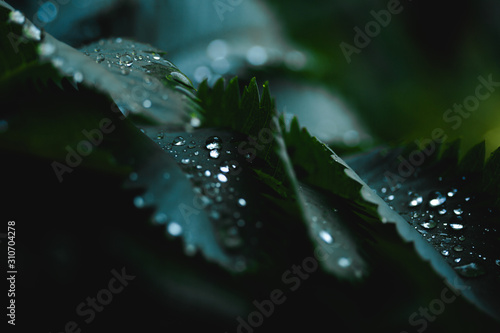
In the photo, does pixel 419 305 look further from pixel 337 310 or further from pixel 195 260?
pixel 195 260

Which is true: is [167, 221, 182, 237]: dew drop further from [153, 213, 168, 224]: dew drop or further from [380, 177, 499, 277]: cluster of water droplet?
[380, 177, 499, 277]: cluster of water droplet

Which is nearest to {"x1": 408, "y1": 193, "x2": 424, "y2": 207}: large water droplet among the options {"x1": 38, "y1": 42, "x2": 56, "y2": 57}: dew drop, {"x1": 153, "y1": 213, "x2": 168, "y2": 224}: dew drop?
{"x1": 153, "y1": 213, "x2": 168, "y2": 224}: dew drop

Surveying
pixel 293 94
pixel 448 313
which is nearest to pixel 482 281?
pixel 448 313

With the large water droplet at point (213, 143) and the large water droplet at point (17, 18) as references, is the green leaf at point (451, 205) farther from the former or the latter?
the large water droplet at point (17, 18)

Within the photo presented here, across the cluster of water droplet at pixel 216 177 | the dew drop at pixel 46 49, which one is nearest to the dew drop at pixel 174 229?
the cluster of water droplet at pixel 216 177

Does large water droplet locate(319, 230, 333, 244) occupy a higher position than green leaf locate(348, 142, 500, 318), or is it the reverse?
green leaf locate(348, 142, 500, 318)

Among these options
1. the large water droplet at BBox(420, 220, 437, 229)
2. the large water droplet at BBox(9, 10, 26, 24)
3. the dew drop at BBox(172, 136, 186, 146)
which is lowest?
the dew drop at BBox(172, 136, 186, 146)

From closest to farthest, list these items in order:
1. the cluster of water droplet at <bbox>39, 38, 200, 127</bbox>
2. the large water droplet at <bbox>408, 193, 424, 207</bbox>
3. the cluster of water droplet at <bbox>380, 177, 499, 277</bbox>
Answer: the cluster of water droplet at <bbox>39, 38, 200, 127</bbox> < the cluster of water droplet at <bbox>380, 177, 499, 277</bbox> < the large water droplet at <bbox>408, 193, 424, 207</bbox>

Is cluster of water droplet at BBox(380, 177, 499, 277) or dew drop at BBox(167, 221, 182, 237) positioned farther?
cluster of water droplet at BBox(380, 177, 499, 277)
